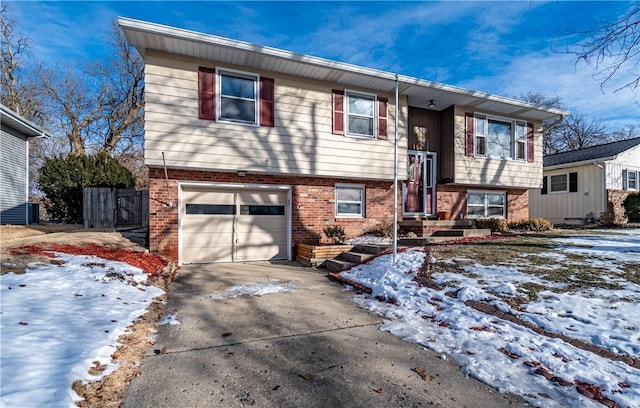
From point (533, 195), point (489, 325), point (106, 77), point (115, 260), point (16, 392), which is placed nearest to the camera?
point (16, 392)

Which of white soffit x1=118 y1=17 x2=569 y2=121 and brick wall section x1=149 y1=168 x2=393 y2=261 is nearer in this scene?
white soffit x1=118 y1=17 x2=569 y2=121

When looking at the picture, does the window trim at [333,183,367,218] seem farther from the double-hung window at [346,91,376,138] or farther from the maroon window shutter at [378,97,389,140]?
the maroon window shutter at [378,97,389,140]

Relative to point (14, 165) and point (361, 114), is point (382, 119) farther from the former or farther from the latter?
point (14, 165)

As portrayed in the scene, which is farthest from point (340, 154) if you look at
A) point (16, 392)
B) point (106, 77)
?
point (106, 77)

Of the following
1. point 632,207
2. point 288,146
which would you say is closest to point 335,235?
point 288,146

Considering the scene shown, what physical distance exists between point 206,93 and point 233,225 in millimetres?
3669

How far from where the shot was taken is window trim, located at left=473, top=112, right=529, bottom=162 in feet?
39.2

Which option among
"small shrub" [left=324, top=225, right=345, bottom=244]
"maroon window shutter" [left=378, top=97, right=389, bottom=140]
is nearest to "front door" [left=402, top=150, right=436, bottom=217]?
"maroon window shutter" [left=378, top=97, right=389, bottom=140]

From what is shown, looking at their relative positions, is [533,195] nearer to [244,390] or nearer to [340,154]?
[340,154]

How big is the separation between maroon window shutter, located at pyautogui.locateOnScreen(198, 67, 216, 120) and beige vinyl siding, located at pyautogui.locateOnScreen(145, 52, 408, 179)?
0.12m

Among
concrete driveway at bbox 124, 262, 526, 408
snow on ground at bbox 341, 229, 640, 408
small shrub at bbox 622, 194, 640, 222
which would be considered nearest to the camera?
concrete driveway at bbox 124, 262, 526, 408

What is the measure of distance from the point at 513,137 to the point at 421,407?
13.1m

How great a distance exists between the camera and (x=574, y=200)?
653 inches

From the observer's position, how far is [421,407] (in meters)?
2.41
